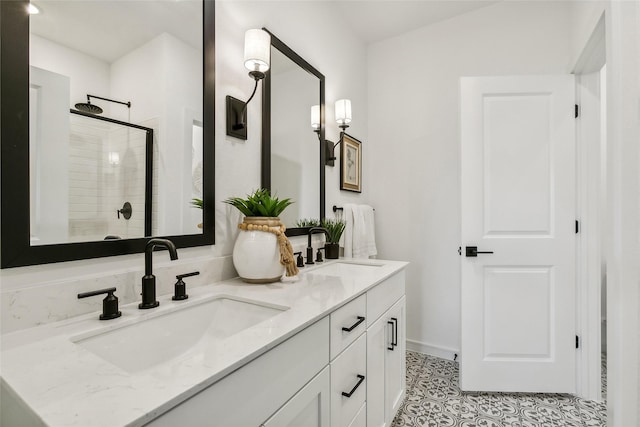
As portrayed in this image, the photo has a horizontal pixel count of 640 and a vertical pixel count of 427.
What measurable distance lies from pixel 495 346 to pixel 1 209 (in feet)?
7.91

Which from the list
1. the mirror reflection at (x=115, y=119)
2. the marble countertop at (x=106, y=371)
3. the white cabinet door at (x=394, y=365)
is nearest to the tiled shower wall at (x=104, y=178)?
the mirror reflection at (x=115, y=119)

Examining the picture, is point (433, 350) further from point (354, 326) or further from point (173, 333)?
point (173, 333)

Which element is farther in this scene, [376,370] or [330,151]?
[330,151]

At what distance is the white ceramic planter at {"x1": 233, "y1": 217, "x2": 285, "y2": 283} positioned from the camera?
1180mm

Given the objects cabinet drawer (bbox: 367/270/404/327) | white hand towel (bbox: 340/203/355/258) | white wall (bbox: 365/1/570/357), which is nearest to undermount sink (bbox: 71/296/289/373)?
cabinet drawer (bbox: 367/270/404/327)

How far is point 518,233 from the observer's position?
1953 millimetres

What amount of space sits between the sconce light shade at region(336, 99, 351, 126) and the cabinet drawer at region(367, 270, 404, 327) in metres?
1.08

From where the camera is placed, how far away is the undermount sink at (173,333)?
2.42ft

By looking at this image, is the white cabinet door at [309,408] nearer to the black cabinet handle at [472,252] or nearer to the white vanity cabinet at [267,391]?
the white vanity cabinet at [267,391]

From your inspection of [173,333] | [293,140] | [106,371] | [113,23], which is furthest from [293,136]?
[106,371]

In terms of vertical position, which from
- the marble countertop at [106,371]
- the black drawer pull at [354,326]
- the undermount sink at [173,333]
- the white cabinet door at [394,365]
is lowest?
the white cabinet door at [394,365]

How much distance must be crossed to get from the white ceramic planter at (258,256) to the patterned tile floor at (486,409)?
1166 mm

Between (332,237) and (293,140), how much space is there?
25.7 inches

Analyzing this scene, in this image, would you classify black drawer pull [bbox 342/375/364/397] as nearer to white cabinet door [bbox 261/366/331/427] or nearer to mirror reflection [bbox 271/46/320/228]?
white cabinet door [bbox 261/366/331/427]
